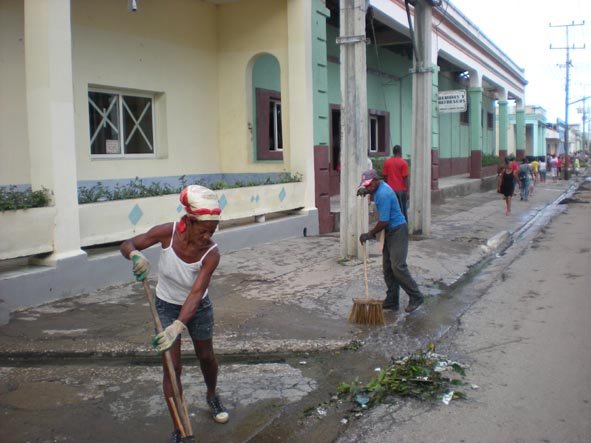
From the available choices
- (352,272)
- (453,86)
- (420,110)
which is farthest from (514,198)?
(352,272)

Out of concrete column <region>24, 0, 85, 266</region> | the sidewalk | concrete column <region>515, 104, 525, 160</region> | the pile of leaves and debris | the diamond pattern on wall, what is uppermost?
concrete column <region>515, 104, 525, 160</region>

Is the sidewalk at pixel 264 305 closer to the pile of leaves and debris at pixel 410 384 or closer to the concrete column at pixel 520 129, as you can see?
the pile of leaves and debris at pixel 410 384

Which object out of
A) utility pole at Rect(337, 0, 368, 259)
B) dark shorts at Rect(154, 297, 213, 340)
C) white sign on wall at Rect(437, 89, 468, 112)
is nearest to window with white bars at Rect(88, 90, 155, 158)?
utility pole at Rect(337, 0, 368, 259)

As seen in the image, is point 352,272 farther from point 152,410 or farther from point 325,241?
point 152,410

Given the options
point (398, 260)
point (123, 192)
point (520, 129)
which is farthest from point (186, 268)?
point (520, 129)

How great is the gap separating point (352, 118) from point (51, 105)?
4.59m

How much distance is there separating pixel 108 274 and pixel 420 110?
7508mm

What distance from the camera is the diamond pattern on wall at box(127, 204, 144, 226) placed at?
8.73 m

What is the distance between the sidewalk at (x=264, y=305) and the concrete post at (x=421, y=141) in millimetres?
679

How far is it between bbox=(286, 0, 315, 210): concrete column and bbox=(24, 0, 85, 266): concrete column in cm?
533

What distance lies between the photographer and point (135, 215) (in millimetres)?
8805

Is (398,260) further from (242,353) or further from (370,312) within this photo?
(242,353)

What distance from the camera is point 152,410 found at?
471 centimetres

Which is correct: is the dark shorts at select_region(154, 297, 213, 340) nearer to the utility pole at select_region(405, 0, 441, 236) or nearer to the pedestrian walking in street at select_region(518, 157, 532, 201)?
the utility pole at select_region(405, 0, 441, 236)
